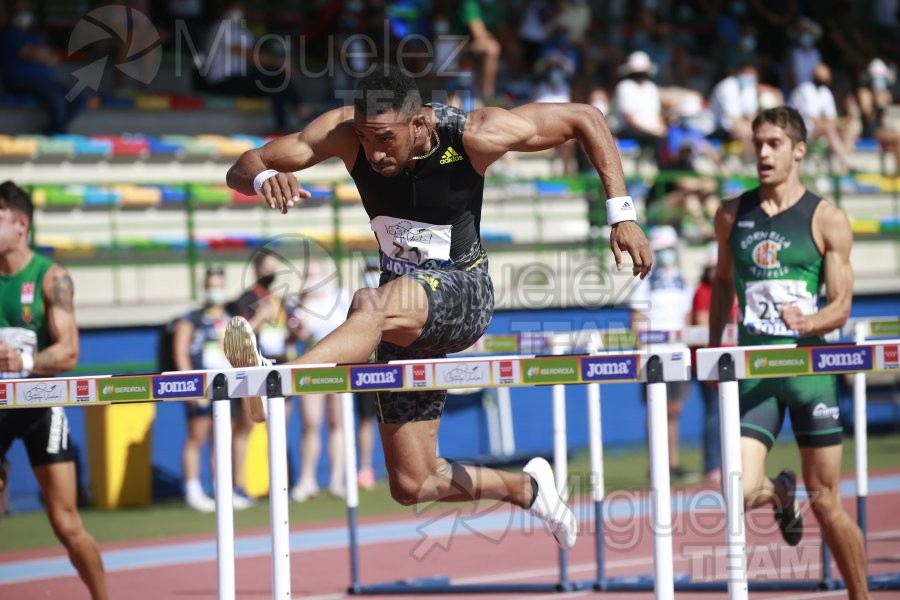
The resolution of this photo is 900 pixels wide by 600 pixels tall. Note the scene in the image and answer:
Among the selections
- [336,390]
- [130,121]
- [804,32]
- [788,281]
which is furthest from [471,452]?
[804,32]

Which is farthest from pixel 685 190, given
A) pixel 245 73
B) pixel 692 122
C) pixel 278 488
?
pixel 278 488

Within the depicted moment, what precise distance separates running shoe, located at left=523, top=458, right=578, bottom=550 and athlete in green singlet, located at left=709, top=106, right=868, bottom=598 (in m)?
0.93

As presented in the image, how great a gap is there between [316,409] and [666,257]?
3.86 meters

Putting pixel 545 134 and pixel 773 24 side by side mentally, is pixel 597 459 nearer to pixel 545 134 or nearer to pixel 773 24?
pixel 545 134

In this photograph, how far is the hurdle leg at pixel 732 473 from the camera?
4680 mm

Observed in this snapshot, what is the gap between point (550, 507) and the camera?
628cm

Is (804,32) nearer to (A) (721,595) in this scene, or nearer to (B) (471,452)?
(B) (471,452)

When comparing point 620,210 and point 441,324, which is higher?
point 620,210

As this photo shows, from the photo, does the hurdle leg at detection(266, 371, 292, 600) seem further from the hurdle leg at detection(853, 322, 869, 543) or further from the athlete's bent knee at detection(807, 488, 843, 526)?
the hurdle leg at detection(853, 322, 869, 543)

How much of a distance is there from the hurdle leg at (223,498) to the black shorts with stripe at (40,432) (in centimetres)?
202

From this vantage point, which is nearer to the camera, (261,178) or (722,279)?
(261,178)

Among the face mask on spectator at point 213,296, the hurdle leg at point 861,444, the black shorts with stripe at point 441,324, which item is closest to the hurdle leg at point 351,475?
the black shorts with stripe at point 441,324

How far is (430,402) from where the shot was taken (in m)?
5.91

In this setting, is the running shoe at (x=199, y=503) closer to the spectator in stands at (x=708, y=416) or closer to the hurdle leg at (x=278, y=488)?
the spectator in stands at (x=708, y=416)
